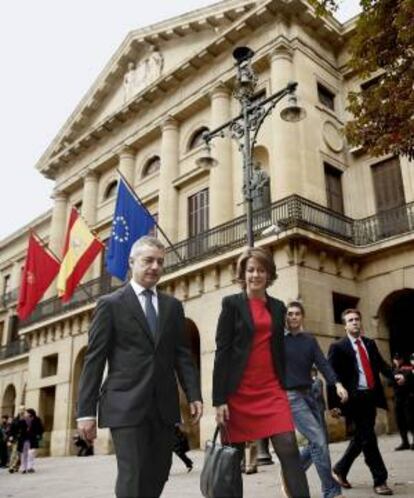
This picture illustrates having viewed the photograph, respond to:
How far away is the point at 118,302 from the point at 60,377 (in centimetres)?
2168

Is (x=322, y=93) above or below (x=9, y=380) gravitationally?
above

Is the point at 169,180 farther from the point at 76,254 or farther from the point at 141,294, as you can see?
the point at 141,294

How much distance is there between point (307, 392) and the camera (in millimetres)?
5621

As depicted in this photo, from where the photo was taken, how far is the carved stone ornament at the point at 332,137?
1944cm

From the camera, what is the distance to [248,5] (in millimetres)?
21250

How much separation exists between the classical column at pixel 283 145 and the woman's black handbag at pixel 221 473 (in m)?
14.5

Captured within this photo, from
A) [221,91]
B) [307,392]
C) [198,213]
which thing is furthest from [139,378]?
[221,91]

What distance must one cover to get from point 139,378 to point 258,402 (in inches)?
35.7

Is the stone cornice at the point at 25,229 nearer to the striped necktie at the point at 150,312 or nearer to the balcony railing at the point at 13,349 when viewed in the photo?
A: the balcony railing at the point at 13,349

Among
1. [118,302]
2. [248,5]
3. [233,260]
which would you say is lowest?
[118,302]

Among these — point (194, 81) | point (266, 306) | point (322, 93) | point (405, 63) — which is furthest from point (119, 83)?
point (266, 306)

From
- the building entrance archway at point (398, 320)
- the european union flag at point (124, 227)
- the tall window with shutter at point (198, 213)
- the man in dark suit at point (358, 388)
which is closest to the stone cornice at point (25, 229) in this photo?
the tall window with shutter at point (198, 213)

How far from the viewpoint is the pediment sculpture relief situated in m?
25.9

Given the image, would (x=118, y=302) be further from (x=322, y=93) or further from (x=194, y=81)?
(x=194, y=81)
